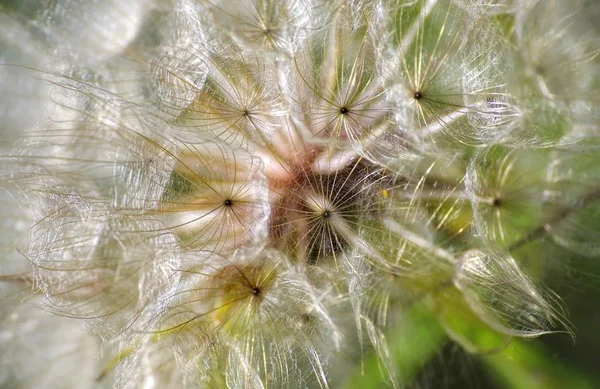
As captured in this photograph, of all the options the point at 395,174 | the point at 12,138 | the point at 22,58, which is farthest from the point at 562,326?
the point at 22,58

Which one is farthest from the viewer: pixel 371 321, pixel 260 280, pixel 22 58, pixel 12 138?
pixel 22 58

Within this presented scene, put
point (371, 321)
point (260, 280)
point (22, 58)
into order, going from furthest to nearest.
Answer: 1. point (22, 58)
2. point (371, 321)
3. point (260, 280)

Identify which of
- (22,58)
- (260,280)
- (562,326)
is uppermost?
(22,58)

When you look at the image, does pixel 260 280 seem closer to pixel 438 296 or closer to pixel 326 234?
pixel 326 234

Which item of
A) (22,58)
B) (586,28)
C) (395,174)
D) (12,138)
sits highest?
(22,58)

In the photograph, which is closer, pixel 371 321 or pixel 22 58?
pixel 371 321

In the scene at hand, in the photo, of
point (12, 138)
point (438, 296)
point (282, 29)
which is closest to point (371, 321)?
point (438, 296)

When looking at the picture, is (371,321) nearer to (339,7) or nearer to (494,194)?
(494,194)

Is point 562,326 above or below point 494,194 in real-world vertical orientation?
below

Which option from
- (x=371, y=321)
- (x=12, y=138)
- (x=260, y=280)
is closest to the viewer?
(x=260, y=280)
